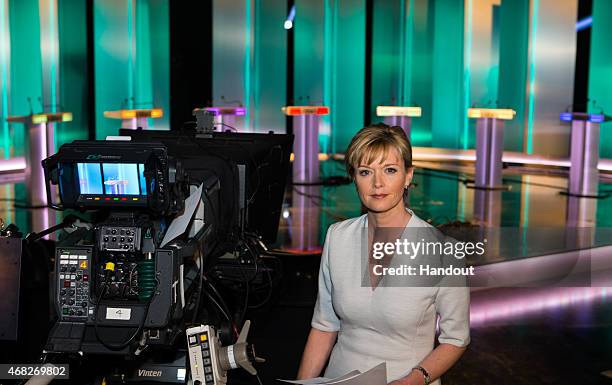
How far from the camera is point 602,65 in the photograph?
404 inches

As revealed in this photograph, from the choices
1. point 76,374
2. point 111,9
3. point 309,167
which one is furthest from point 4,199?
point 76,374

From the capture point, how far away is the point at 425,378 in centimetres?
157

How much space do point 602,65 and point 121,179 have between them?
387 inches

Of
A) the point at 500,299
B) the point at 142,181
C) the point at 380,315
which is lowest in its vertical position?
the point at 500,299

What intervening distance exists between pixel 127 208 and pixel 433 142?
11.0 metres

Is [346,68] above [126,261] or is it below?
above

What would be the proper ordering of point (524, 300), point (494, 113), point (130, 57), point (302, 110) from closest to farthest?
point (524, 300) → point (494, 113) → point (302, 110) → point (130, 57)

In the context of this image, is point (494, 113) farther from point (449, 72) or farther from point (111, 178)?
point (111, 178)

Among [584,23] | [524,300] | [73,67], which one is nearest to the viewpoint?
[524,300]

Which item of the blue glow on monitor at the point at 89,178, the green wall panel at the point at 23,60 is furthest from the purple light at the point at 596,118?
the green wall panel at the point at 23,60

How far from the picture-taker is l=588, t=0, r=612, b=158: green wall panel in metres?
10.2

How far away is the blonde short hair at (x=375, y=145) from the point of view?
159 centimetres

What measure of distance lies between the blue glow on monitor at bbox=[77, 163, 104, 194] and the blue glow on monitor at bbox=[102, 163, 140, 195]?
0.02 metres

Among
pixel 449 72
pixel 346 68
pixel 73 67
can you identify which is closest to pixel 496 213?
pixel 449 72
